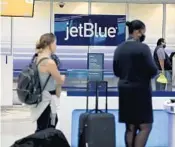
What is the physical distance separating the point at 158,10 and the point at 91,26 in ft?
18.8

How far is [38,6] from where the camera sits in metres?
12.4

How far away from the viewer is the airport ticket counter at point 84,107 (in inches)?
201

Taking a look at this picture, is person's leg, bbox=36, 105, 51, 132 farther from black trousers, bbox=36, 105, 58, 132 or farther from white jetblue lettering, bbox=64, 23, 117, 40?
white jetblue lettering, bbox=64, 23, 117, 40

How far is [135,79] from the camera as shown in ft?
13.6

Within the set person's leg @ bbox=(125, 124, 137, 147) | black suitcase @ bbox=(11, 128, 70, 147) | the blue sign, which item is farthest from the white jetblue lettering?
black suitcase @ bbox=(11, 128, 70, 147)

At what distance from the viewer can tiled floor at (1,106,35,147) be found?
6.08m

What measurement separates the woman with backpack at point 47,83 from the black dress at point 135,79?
1.91 feet

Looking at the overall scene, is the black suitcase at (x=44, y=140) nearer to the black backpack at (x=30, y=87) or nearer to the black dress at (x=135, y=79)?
the black backpack at (x=30, y=87)

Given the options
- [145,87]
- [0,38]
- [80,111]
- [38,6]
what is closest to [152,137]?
[80,111]

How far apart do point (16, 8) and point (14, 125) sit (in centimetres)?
187

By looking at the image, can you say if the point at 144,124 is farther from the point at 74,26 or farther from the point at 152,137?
the point at 74,26

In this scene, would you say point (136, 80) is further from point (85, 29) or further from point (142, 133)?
point (85, 29)

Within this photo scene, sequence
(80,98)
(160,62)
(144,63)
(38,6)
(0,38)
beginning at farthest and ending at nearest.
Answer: (38,6), (0,38), (160,62), (80,98), (144,63)


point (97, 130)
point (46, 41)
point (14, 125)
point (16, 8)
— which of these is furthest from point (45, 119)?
point (14, 125)
